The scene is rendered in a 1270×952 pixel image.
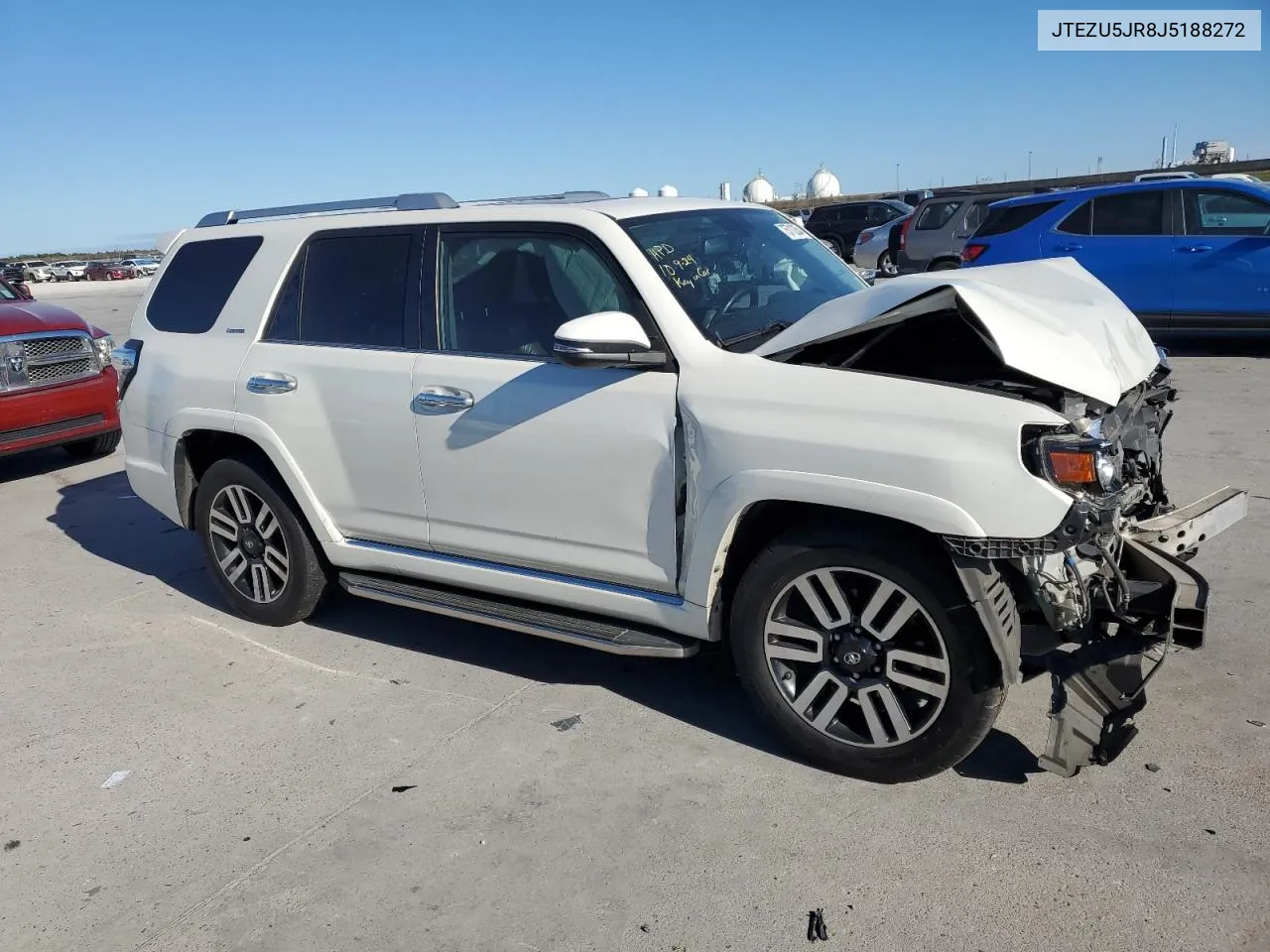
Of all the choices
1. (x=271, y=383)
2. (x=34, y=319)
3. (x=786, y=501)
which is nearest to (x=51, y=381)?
(x=34, y=319)

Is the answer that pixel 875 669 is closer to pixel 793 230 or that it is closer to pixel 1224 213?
pixel 793 230

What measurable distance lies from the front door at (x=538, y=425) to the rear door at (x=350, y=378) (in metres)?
0.15

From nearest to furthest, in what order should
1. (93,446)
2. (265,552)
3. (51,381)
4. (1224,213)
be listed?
(265,552) → (51,381) → (93,446) → (1224,213)

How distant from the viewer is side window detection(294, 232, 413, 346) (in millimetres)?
4559

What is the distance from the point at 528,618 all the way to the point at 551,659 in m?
0.61

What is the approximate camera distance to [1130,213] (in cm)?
1085

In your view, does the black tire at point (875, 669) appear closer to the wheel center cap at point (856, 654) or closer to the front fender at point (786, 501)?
the wheel center cap at point (856, 654)

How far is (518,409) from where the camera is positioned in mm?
4027

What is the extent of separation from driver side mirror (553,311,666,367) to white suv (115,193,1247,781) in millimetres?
10

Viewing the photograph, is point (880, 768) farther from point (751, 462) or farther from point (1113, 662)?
point (751, 462)

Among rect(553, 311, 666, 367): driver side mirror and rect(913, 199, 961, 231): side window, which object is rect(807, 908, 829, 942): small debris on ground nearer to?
rect(553, 311, 666, 367): driver side mirror

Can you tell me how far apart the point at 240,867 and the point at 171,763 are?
2.86 feet

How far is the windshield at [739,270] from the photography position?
3928 millimetres

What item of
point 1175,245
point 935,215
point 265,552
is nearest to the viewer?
point 265,552
